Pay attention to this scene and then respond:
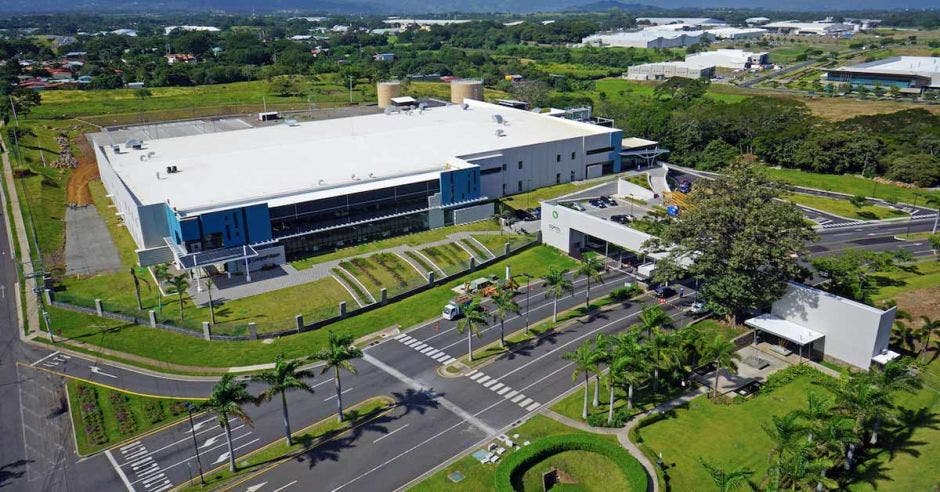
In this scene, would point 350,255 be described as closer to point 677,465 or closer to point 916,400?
point 677,465

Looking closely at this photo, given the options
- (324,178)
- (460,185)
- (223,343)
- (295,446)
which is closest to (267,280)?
(223,343)

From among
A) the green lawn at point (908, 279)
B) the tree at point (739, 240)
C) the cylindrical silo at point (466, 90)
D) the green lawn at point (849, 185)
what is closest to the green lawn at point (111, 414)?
the tree at point (739, 240)

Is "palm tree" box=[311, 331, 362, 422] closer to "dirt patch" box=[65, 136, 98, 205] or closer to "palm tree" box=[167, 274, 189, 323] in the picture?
"palm tree" box=[167, 274, 189, 323]

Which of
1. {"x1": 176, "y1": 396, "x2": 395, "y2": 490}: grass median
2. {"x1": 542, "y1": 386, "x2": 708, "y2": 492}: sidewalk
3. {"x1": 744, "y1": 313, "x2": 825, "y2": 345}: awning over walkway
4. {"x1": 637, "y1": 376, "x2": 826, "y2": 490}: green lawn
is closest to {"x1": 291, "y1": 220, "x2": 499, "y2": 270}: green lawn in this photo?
{"x1": 176, "y1": 396, "x2": 395, "y2": 490}: grass median

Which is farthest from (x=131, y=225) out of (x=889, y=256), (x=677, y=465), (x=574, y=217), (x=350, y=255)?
(x=889, y=256)

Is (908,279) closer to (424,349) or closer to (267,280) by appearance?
(424,349)

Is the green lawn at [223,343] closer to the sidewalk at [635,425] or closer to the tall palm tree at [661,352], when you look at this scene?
the sidewalk at [635,425]
